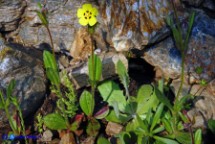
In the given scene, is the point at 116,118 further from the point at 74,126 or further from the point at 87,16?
the point at 87,16

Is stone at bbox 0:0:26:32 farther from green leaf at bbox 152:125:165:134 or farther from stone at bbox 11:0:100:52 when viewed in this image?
green leaf at bbox 152:125:165:134

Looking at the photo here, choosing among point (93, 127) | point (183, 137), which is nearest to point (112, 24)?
point (93, 127)

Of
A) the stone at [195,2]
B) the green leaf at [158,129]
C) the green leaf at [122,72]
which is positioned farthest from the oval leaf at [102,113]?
the stone at [195,2]

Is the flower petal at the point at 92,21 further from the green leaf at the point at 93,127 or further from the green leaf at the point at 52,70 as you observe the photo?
the green leaf at the point at 93,127

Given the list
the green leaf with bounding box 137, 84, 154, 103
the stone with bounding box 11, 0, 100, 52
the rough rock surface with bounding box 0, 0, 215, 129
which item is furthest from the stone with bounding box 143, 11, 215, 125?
the stone with bounding box 11, 0, 100, 52

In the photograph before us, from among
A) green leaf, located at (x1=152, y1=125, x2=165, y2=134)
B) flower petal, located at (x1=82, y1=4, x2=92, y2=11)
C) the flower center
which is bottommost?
green leaf, located at (x1=152, y1=125, x2=165, y2=134)
